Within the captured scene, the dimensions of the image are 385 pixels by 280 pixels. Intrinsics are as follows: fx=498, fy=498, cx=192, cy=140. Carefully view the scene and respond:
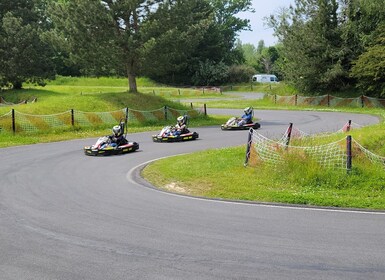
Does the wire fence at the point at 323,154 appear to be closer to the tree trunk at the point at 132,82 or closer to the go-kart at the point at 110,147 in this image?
the go-kart at the point at 110,147

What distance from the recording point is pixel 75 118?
29.1 meters

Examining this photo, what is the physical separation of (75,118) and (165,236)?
21989 millimetres

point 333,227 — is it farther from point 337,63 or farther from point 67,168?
point 337,63

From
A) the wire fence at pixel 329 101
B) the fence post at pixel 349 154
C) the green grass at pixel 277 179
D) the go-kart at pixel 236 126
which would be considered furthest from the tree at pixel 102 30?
the fence post at pixel 349 154

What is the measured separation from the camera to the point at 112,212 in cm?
1010

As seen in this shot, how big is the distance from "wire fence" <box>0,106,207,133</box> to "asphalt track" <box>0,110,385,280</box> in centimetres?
1292

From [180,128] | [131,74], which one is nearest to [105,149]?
[180,128]

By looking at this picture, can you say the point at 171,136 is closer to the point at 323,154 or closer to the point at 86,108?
the point at 86,108

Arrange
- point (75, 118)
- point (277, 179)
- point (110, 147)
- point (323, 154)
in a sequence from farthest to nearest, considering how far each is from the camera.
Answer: point (75, 118)
point (110, 147)
point (323, 154)
point (277, 179)

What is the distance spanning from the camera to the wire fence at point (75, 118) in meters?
25.9

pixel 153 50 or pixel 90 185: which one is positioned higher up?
pixel 153 50

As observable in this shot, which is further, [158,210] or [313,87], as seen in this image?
[313,87]

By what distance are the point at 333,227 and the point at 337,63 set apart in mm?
39137

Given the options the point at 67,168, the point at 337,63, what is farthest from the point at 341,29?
the point at 67,168
